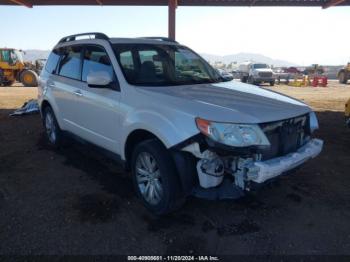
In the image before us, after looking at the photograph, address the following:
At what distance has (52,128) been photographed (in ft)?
20.9

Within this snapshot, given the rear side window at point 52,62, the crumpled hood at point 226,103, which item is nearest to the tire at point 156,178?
the crumpled hood at point 226,103

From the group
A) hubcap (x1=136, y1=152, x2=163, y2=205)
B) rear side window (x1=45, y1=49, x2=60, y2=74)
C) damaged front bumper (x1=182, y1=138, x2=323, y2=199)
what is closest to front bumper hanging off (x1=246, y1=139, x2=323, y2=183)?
damaged front bumper (x1=182, y1=138, x2=323, y2=199)

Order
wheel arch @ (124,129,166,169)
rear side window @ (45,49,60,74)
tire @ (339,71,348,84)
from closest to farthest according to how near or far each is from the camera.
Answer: wheel arch @ (124,129,166,169)
rear side window @ (45,49,60,74)
tire @ (339,71,348,84)

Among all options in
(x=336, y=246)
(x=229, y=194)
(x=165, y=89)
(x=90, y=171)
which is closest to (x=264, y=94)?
(x=165, y=89)

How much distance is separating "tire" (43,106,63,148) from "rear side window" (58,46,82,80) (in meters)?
0.94

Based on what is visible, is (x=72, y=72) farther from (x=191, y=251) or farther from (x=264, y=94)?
(x=191, y=251)

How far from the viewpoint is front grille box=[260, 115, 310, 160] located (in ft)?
11.4

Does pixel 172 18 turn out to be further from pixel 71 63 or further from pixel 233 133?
pixel 233 133

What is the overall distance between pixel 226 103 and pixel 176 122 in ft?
1.92

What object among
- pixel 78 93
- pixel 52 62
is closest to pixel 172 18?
pixel 52 62

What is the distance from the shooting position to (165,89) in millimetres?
3955

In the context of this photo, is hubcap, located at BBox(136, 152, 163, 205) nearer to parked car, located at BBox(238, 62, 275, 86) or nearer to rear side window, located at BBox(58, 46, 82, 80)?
rear side window, located at BBox(58, 46, 82, 80)

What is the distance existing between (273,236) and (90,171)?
3.00 m

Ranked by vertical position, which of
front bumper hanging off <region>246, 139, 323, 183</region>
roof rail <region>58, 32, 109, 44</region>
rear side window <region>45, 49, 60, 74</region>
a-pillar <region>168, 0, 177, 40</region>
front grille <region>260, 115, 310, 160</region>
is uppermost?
a-pillar <region>168, 0, 177, 40</region>
